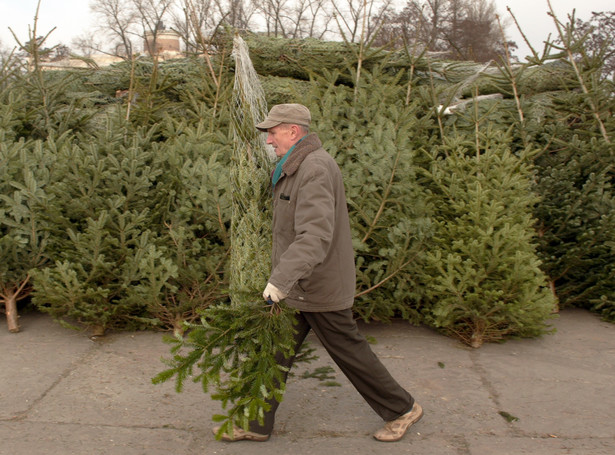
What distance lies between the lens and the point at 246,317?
3.34m

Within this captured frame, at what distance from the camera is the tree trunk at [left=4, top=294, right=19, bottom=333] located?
5.30 meters

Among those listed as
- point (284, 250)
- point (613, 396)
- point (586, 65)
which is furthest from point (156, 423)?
point (586, 65)

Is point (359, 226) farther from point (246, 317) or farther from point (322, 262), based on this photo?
point (246, 317)

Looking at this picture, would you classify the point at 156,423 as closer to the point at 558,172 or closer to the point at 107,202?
the point at 107,202

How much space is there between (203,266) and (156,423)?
1693 millimetres

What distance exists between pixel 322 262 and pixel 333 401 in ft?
4.15

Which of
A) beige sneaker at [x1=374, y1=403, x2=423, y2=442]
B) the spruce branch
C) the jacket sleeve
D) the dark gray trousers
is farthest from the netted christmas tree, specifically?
the spruce branch

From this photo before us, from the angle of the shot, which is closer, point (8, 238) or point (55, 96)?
point (8, 238)

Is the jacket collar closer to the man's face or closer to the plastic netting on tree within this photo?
the man's face

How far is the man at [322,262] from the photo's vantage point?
328 cm

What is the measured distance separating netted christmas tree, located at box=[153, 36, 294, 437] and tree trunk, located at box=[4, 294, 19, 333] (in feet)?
7.79

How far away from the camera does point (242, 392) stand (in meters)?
3.29

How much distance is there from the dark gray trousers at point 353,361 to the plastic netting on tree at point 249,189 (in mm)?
469

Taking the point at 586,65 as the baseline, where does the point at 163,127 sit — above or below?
below
